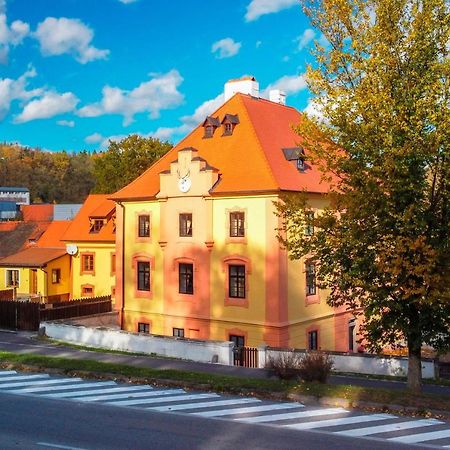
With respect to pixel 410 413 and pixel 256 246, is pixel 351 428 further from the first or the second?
pixel 256 246

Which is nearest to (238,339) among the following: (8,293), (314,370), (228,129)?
(228,129)

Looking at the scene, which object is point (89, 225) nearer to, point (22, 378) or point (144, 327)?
point (144, 327)

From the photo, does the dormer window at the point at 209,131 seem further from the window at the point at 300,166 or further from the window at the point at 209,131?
the window at the point at 300,166

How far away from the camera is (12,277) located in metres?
44.1

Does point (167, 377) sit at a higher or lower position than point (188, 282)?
lower

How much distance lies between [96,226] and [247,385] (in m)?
29.4

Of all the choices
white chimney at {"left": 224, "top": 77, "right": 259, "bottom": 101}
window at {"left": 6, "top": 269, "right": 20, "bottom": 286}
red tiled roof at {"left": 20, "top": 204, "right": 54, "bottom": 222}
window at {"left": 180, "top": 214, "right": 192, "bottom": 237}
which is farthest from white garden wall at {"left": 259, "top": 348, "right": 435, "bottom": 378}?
red tiled roof at {"left": 20, "top": 204, "right": 54, "bottom": 222}

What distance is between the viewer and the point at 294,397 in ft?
47.2

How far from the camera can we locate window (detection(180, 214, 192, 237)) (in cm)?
3169

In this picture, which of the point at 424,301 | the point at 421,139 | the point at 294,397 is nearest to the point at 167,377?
the point at 294,397

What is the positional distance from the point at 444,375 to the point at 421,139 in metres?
11.7

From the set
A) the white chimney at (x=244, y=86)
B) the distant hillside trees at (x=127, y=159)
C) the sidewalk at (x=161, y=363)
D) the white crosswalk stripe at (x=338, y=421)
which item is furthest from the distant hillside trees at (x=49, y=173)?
the white crosswalk stripe at (x=338, y=421)

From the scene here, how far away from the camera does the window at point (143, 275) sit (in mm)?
33688

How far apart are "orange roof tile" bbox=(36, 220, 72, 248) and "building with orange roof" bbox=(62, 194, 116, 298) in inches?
133
